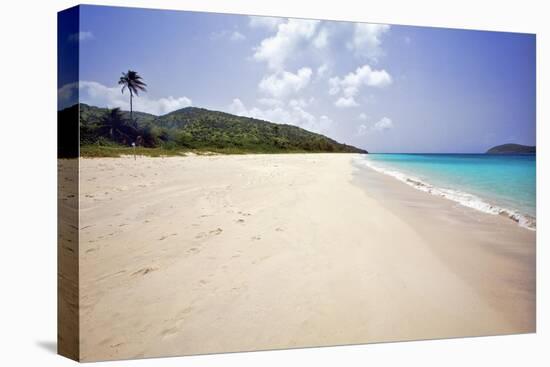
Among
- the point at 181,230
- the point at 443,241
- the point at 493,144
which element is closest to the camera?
the point at 181,230

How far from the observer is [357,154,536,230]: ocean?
4449 mm

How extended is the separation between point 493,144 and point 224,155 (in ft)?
8.75

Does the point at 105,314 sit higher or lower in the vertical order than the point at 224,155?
lower

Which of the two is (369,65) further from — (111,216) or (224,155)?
(111,216)

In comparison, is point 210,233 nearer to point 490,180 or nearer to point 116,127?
point 116,127

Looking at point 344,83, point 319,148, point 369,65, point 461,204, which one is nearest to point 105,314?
point 319,148

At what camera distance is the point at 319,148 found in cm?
420

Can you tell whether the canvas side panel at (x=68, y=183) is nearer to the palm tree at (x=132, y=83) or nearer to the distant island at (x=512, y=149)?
the palm tree at (x=132, y=83)

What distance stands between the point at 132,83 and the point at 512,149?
364 cm

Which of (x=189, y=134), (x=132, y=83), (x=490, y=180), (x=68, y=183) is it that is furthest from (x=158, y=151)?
(x=490, y=180)

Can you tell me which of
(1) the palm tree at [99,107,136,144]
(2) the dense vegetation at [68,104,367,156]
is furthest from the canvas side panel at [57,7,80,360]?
(1) the palm tree at [99,107,136,144]

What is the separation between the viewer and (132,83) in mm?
3543

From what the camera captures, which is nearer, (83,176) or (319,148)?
(83,176)

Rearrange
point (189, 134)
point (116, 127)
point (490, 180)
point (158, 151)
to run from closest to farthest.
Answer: point (116, 127) → point (158, 151) → point (189, 134) → point (490, 180)
